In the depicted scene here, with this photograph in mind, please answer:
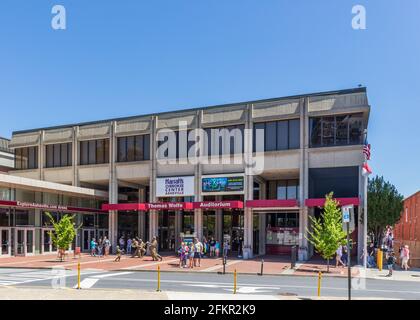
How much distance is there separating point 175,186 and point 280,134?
9876 mm

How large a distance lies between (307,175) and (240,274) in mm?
11773

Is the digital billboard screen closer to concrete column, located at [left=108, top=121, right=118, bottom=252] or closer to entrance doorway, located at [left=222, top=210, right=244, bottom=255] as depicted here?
entrance doorway, located at [left=222, top=210, right=244, bottom=255]

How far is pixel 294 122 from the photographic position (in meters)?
34.5

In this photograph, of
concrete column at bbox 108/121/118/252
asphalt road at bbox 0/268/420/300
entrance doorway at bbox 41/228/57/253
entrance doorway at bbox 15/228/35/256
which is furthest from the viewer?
concrete column at bbox 108/121/118/252

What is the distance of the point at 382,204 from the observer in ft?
173

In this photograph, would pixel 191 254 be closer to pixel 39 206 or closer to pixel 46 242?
pixel 39 206

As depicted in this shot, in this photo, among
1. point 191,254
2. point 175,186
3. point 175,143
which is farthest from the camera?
point 175,143

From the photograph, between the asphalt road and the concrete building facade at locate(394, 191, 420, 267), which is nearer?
the asphalt road

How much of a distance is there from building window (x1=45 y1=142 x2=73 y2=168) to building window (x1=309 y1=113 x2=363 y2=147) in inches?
934

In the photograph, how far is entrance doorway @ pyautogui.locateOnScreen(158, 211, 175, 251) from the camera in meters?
43.6

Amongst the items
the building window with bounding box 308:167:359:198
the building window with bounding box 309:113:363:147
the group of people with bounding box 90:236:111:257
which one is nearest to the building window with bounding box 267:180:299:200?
the building window with bounding box 308:167:359:198

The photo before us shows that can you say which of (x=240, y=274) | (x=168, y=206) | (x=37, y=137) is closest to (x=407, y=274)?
(x=240, y=274)

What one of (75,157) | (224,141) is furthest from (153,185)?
(75,157)
